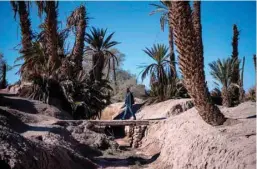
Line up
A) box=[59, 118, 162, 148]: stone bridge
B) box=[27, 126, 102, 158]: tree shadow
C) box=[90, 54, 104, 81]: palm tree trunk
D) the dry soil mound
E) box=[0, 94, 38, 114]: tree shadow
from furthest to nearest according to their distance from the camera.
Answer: box=[90, 54, 104, 81]: palm tree trunk, box=[59, 118, 162, 148]: stone bridge, box=[0, 94, 38, 114]: tree shadow, box=[27, 126, 102, 158]: tree shadow, the dry soil mound

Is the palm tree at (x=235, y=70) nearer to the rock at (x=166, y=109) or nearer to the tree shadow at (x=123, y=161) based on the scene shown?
the rock at (x=166, y=109)

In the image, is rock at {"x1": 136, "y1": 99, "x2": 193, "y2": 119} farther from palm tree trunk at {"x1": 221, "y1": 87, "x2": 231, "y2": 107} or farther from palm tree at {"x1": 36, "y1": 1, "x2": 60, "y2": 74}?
palm tree at {"x1": 36, "y1": 1, "x2": 60, "y2": 74}

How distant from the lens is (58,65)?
17875 mm

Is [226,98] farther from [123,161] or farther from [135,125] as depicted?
[123,161]

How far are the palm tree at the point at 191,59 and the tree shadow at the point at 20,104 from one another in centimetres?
831

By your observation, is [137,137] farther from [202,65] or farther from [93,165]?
[202,65]

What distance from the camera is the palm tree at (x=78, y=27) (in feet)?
63.7

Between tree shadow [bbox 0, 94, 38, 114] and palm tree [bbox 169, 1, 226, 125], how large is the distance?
27.3 feet

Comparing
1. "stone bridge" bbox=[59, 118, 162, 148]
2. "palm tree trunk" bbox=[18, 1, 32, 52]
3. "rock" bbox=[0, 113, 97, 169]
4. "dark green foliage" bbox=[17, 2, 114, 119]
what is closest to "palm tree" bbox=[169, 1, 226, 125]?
"rock" bbox=[0, 113, 97, 169]

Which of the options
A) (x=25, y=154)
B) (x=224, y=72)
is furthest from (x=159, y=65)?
(x=25, y=154)

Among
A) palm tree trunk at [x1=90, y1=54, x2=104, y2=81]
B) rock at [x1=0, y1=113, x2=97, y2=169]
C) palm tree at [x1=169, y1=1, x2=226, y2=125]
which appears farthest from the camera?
palm tree trunk at [x1=90, y1=54, x2=104, y2=81]

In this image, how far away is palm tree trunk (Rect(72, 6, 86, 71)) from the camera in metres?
19.3

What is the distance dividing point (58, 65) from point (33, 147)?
478 inches

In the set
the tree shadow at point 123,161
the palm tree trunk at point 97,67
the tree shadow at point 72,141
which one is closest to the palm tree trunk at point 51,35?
the palm tree trunk at point 97,67
